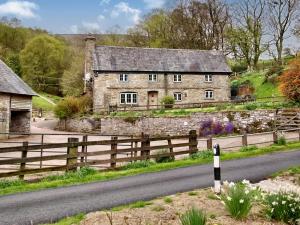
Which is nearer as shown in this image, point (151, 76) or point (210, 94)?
point (151, 76)

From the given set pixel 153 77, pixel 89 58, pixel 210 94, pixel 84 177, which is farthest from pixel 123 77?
pixel 84 177

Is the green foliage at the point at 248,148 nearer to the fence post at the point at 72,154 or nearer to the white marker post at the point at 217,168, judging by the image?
the fence post at the point at 72,154

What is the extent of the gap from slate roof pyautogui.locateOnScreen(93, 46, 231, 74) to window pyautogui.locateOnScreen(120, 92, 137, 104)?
9.29 ft

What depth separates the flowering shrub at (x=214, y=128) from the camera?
32.9 meters

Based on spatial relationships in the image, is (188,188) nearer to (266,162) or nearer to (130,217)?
(130,217)

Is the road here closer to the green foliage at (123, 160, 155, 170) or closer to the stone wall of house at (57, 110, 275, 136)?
the green foliage at (123, 160, 155, 170)

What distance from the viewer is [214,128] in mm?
33531

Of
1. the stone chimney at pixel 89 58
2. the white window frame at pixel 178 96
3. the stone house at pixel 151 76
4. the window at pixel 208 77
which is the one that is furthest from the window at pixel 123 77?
the window at pixel 208 77

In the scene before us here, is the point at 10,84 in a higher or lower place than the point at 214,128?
higher

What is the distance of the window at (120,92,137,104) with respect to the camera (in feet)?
151

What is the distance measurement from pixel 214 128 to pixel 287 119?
19.9ft

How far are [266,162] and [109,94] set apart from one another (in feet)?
103

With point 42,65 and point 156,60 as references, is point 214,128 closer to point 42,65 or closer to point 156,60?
point 156,60

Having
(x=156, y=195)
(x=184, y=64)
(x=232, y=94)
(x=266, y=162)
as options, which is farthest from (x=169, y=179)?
(x=232, y=94)
